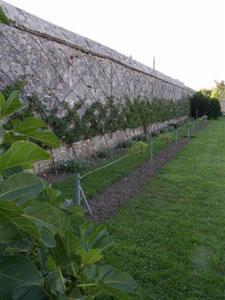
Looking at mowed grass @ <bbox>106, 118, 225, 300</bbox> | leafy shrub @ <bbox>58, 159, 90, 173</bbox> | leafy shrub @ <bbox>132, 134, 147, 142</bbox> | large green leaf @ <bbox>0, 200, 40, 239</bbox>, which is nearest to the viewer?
large green leaf @ <bbox>0, 200, 40, 239</bbox>

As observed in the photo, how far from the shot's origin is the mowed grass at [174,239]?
3.74 meters

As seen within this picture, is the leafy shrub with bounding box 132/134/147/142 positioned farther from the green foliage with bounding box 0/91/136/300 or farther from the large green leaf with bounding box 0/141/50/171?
the large green leaf with bounding box 0/141/50/171

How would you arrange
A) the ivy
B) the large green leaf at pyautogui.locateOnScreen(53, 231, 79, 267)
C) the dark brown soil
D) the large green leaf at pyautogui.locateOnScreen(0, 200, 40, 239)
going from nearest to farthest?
the large green leaf at pyautogui.locateOnScreen(0, 200, 40, 239)
the large green leaf at pyautogui.locateOnScreen(53, 231, 79, 267)
the dark brown soil
the ivy

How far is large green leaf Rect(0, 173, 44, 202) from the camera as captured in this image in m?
0.78

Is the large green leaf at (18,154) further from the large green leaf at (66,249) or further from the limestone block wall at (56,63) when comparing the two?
the limestone block wall at (56,63)

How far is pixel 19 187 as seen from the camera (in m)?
0.79

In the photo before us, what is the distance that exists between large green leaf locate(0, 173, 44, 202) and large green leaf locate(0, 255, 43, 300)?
114 mm

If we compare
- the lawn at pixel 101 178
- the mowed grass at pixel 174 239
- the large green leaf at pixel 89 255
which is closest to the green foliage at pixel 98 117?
the lawn at pixel 101 178

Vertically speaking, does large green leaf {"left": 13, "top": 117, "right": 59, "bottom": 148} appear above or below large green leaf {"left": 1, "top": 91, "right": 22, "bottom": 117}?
below

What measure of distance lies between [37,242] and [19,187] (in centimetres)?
27

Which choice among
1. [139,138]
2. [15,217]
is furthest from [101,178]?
[15,217]

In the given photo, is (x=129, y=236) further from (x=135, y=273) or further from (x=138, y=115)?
(x=138, y=115)

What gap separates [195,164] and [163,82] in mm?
10344

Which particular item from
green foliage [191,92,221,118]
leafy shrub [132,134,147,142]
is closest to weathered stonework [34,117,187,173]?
leafy shrub [132,134,147,142]
